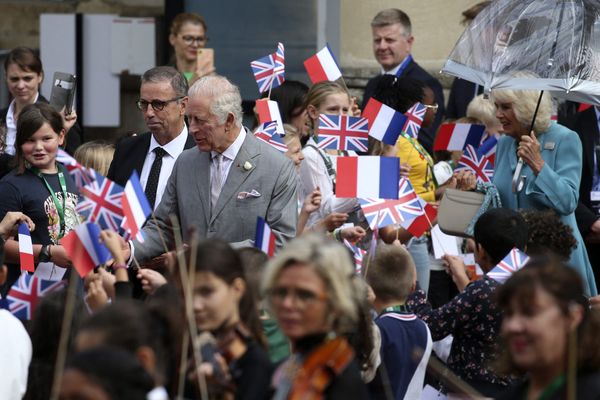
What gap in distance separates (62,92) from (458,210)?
2578mm

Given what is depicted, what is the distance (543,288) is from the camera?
165 inches

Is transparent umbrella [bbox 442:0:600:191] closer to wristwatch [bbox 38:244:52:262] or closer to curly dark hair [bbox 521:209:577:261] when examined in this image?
curly dark hair [bbox 521:209:577:261]

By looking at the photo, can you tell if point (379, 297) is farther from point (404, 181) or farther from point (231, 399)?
point (231, 399)

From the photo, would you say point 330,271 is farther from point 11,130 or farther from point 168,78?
point 11,130

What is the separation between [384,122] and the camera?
26.6 ft

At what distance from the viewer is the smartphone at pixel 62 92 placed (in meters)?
8.50

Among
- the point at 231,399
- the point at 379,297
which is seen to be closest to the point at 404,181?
the point at 379,297

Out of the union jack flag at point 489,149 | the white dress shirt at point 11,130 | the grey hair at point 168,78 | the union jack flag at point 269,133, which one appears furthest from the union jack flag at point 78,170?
the union jack flag at point 489,149

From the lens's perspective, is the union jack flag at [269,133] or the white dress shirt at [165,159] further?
the union jack flag at [269,133]

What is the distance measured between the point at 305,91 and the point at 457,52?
1.16 meters

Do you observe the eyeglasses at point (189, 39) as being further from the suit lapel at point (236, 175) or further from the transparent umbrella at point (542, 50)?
the suit lapel at point (236, 175)

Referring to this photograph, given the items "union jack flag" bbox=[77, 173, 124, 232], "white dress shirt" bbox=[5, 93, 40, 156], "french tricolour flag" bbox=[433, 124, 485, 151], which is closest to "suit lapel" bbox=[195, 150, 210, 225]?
"union jack flag" bbox=[77, 173, 124, 232]

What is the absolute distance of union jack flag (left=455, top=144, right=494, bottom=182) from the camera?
8.48 m

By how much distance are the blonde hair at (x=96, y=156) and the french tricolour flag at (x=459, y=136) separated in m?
2.14
